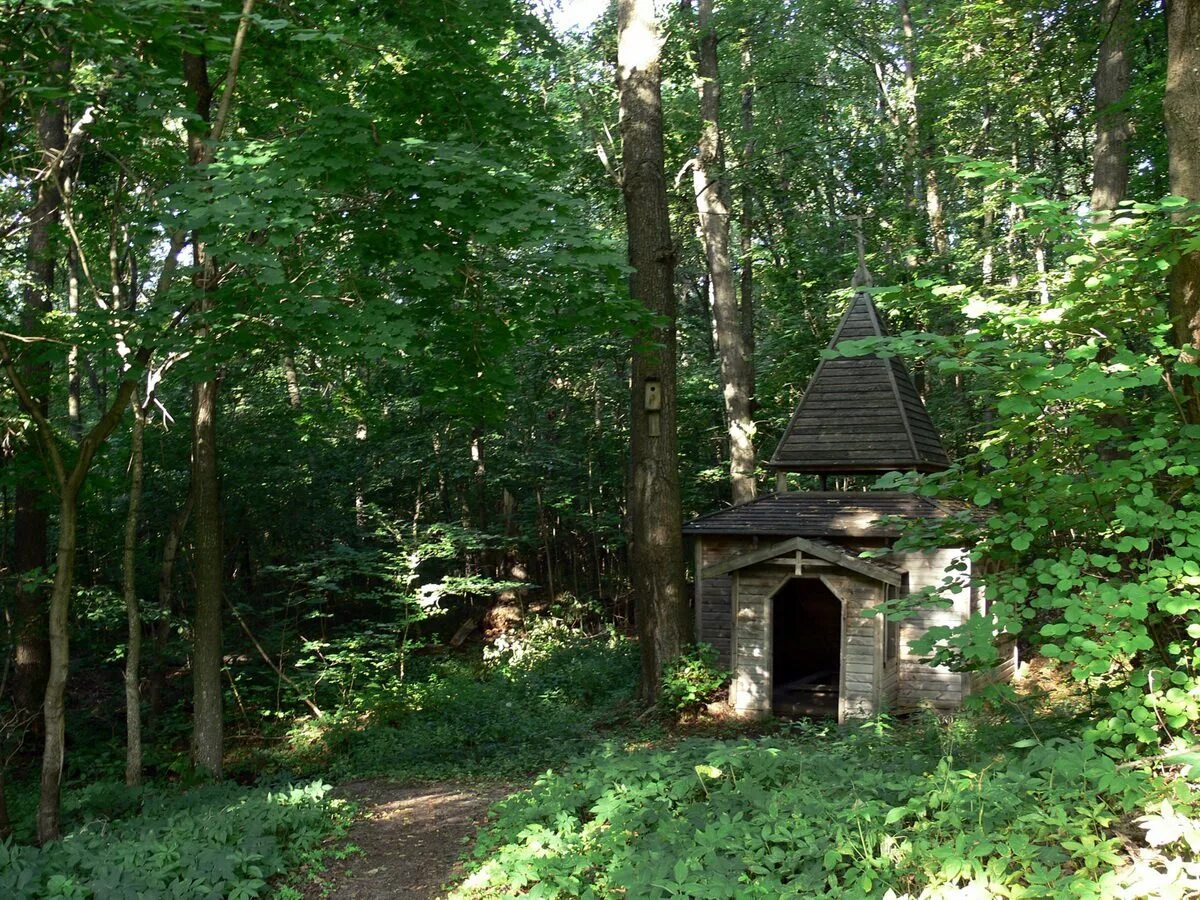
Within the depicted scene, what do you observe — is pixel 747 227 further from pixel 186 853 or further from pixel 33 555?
pixel 186 853

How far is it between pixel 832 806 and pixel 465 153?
485cm

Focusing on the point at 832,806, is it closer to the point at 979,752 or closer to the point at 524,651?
the point at 979,752

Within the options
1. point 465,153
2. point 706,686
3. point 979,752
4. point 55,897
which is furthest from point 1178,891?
point 706,686

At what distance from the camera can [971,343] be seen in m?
4.52

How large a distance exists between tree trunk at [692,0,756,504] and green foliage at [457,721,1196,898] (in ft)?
37.2

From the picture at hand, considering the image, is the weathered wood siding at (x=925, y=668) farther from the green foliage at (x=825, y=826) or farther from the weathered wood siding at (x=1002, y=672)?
the green foliage at (x=825, y=826)

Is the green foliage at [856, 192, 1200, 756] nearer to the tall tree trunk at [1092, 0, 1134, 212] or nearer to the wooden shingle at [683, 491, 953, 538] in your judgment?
the wooden shingle at [683, 491, 953, 538]

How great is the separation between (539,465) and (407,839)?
1364 centimetres

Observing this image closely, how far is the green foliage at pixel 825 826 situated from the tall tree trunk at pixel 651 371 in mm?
5257

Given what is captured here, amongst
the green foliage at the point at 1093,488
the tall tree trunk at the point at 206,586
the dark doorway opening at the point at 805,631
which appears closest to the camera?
the green foliage at the point at 1093,488

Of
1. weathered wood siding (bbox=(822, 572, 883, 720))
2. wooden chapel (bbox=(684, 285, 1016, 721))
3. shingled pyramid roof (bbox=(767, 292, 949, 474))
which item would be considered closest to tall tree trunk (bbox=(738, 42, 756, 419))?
shingled pyramid roof (bbox=(767, 292, 949, 474))

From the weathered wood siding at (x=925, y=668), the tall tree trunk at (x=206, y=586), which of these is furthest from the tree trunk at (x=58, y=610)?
the weathered wood siding at (x=925, y=668)

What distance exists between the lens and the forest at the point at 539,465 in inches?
171

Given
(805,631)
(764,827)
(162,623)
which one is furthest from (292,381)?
(764,827)
